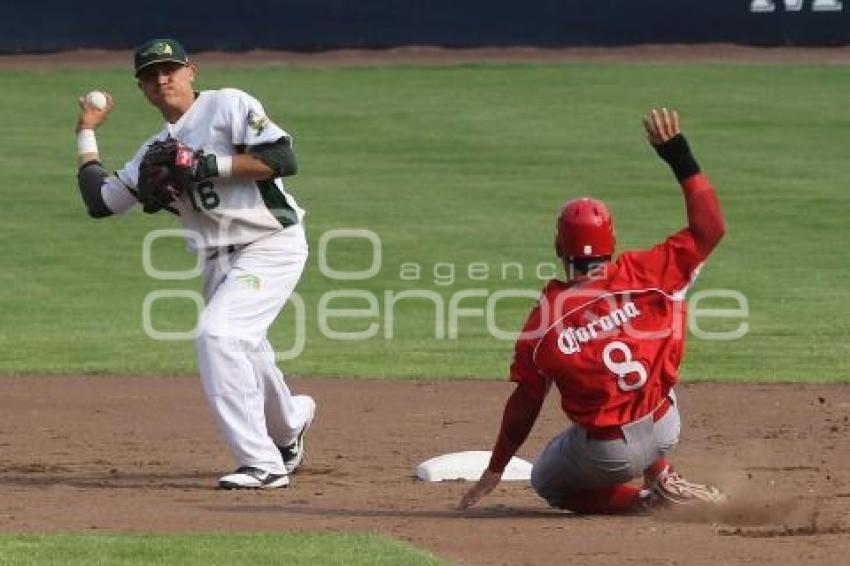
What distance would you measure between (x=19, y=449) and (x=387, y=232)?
8.01 m

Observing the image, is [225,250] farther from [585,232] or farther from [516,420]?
[585,232]

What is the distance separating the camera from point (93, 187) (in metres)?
8.15

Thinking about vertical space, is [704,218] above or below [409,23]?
below

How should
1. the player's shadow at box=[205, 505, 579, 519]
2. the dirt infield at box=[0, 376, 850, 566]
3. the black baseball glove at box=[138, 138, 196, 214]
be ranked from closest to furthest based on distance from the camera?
the dirt infield at box=[0, 376, 850, 566] → the player's shadow at box=[205, 505, 579, 519] → the black baseball glove at box=[138, 138, 196, 214]

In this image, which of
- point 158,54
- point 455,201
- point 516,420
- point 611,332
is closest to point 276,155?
point 158,54

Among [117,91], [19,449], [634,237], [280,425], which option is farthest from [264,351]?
[117,91]

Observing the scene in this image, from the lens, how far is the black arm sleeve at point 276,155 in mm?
7676

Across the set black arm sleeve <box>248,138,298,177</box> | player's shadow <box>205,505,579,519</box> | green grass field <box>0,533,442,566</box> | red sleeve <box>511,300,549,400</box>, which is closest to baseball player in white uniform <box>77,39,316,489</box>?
black arm sleeve <box>248,138,298,177</box>

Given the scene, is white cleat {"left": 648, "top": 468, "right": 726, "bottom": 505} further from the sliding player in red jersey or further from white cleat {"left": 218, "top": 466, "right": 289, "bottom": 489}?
white cleat {"left": 218, "top": 466, "right": 289, "bottom": 489}

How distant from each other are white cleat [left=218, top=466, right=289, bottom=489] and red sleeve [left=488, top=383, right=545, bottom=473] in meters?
1.34

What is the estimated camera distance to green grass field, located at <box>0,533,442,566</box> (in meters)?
5.97

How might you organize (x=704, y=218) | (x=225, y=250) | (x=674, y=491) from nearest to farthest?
(x=704, y=218), (x=674, y=491), (x=225, y=250)

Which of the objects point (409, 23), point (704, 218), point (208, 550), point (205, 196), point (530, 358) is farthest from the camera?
point (409, 23)

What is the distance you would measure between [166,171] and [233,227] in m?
0.40
